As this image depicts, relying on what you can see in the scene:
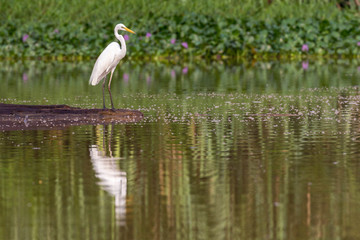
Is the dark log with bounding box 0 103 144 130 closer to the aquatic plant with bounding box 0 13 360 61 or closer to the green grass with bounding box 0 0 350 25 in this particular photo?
the aquatic plant with bounding box 0 13 360 61

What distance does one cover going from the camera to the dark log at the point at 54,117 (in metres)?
13.0

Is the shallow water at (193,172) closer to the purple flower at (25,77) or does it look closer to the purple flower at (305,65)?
the purple flower at (25,77)

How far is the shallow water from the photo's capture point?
6.81 m

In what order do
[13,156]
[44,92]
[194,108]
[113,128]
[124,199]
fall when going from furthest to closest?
[44,92], [194,108], [113,128], [13,156], [124,199]

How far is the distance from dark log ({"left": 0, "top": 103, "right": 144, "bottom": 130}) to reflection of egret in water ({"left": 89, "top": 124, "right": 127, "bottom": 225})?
2.45m

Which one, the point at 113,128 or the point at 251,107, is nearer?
the point at 113,128

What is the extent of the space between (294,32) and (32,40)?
8.36 metres

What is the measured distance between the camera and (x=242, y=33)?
31641mm

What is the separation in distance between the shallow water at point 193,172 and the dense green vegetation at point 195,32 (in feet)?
45.8

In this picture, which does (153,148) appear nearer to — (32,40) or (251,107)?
(251,107)

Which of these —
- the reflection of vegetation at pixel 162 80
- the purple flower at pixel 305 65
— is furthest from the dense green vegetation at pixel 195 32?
the reflection of vegetation at pixel 162 80

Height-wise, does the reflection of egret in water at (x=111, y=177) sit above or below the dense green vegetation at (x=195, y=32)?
below

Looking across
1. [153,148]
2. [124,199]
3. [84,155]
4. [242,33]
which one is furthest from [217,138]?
[242,33]

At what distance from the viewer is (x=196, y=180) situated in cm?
856
